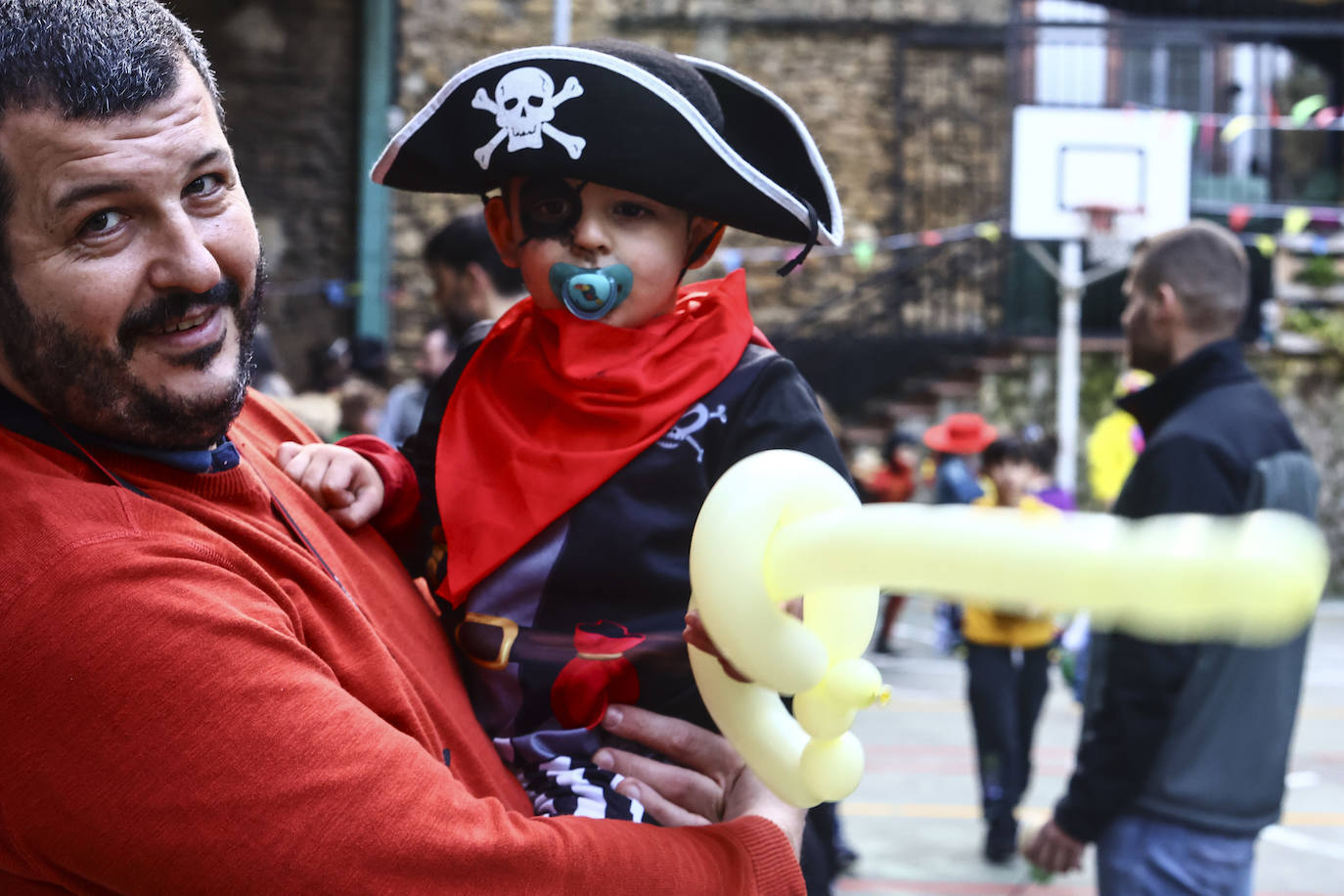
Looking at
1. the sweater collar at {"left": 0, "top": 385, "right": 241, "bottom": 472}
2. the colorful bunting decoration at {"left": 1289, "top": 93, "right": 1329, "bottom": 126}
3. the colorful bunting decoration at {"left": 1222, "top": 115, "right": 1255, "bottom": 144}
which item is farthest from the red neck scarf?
the colorful bunting decoration at {"left": 1289, "top": 93, "right": 1329, "bottom": 126}

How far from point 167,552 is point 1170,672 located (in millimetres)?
2248

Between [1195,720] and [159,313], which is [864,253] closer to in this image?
[1195,720]

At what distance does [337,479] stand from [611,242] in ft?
1.35

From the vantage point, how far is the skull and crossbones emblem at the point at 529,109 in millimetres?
1484

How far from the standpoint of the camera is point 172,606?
3.50 ft

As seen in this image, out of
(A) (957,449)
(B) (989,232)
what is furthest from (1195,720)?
(B) (989,232)

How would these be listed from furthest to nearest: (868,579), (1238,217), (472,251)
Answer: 1. (1238,217)
2. (472,251)
3. (868,579)

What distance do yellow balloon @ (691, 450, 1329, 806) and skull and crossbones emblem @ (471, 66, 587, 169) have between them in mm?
623

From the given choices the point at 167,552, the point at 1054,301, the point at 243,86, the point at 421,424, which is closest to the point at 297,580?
the point at 167,552

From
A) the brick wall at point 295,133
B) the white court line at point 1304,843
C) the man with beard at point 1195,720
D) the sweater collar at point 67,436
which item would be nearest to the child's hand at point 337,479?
the sweater collar at point 67,436

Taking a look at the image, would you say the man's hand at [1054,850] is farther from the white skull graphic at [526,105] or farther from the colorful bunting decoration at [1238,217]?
the colorful bunting decoration at [1238,217]

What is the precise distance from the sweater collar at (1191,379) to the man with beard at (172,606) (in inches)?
79.6

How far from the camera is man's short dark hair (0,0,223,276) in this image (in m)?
1.12

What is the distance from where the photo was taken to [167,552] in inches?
43.7
